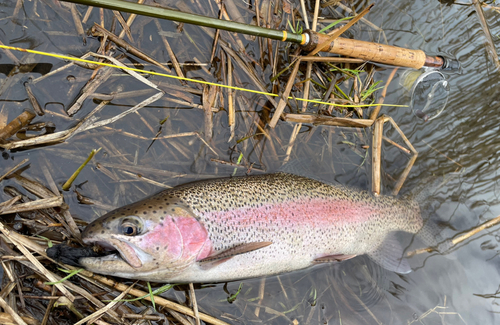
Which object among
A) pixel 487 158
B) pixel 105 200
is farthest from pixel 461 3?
pixel 105 200

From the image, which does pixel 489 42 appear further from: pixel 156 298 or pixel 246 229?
pixel 156 298

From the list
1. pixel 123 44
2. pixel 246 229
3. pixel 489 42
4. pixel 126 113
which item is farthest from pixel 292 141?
pixel 489 42

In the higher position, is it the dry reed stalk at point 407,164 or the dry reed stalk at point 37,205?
the dry reed stalk at point 407,164

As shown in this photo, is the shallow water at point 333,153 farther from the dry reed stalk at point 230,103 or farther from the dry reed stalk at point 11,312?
the dry reed stalk at point 11,312

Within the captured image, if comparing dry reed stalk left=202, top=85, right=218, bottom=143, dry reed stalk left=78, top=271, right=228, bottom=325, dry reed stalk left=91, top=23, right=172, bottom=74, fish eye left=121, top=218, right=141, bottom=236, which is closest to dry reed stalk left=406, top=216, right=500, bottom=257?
dry reed stalk left=78, top=271, right=228, bottom=325

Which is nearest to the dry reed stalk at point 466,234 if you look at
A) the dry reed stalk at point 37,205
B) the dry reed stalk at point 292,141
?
the dry reed stalk at point 292,141

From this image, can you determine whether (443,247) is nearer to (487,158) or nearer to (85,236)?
(487,158)

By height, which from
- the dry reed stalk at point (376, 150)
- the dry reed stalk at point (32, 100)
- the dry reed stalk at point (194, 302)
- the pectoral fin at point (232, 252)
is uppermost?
the dry reed stalk at point (32, 100)
